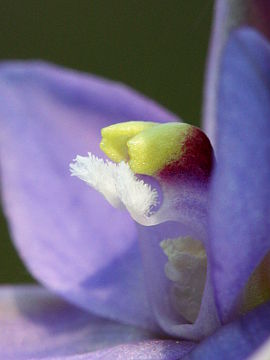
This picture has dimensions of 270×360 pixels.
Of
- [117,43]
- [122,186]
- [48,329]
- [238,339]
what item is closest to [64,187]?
[48,329]

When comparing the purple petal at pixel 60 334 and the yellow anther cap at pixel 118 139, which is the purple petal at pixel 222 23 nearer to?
the yellow anther cap at pixel 118 139

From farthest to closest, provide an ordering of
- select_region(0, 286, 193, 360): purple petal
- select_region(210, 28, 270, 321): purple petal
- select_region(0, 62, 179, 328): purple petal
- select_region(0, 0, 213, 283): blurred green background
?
1. select_region(0, 0, 213, 283): blurred green background
2. select_region(0, 62, 179, 328): purple petal
3. select_region(0, 286, 193, 360): purple petal
4. select_region(210, 28, 270, 321): purple petal

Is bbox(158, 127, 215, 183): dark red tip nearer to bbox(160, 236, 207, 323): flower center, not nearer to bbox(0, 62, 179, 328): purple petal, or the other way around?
bbox(160, 236, 207, 323): flower center

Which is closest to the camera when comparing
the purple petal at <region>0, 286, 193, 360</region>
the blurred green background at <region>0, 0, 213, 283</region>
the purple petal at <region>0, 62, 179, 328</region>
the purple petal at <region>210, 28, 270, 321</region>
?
the purple petal at <region>210, 28, 270, 321</region>

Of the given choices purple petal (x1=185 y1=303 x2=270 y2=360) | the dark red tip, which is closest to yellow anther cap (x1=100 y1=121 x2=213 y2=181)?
the dark red tip

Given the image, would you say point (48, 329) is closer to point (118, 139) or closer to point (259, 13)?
point (118, 139)

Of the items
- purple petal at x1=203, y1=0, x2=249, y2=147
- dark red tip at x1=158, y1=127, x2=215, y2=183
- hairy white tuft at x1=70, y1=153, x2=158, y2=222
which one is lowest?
hairy white tuft at x1=70, y1=153, x2=158, y2=222

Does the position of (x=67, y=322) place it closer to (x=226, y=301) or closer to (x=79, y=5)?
(x=226, y=301)
